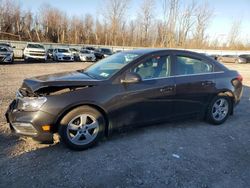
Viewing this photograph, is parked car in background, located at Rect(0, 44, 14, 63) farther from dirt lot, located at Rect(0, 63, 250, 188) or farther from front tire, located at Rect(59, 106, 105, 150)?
front tire, located at Rect(59, 106, 105, 150)

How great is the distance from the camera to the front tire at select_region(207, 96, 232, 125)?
16.7 ft

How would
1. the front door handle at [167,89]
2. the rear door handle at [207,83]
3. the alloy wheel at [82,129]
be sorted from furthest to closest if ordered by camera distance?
the rear door handle at [207,83] < the front door handle at [167,89] < the alloy wheel at [82,129]

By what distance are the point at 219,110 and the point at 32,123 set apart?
148 inches

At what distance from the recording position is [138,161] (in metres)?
3.51

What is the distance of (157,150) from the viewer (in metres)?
3.88

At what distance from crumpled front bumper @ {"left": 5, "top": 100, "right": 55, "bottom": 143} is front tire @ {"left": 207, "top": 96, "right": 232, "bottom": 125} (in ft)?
10.7

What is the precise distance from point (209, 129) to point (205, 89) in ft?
2.67

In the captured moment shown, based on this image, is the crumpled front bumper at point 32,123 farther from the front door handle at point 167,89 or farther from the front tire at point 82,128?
the front door handle at point 167,89

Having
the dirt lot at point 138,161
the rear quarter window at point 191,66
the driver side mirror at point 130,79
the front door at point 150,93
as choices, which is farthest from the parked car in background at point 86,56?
the driver side mirror at point 130,79

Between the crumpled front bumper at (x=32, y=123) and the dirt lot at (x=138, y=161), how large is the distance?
27 centimetres

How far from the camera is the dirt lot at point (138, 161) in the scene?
304 centimetres

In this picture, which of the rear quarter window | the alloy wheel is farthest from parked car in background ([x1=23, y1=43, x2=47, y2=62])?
the alloy wheel

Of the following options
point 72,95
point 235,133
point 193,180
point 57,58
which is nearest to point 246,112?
point 235,133

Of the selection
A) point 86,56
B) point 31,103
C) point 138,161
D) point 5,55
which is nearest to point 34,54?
point 5,55
